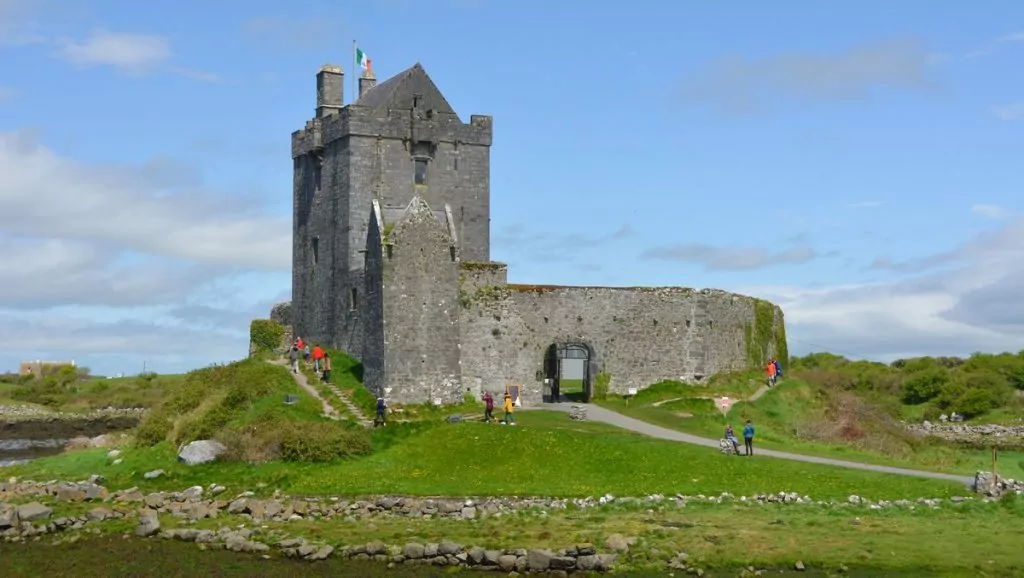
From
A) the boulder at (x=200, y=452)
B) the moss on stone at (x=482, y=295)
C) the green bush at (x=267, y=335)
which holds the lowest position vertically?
the boulder at (x=200, y=452)

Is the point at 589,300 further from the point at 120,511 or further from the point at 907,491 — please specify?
the point at 120,511

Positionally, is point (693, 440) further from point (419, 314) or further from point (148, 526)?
point (148, 526)

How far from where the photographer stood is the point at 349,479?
38.3m

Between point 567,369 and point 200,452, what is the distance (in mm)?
21003

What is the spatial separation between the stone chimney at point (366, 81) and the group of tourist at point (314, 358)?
1315 centimetres


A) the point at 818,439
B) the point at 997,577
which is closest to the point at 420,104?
the point at 818,439

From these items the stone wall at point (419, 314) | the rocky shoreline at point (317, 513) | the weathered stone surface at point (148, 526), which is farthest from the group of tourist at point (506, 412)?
the weathered stone surface at point (148, 526)

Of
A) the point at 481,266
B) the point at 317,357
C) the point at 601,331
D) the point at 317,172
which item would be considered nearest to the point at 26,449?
the point at 317,357

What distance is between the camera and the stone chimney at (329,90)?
194 ft

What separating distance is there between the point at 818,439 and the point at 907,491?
43.0ft

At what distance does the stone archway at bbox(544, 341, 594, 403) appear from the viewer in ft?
179

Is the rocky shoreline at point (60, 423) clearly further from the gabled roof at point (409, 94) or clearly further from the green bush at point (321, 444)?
the green bush at point (321, 444)

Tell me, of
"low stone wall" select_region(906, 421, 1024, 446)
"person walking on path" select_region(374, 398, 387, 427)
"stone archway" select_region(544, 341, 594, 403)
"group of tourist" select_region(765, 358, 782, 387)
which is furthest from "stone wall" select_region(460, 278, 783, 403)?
"low stone wall" select_region(906, 421, 1024, 446)

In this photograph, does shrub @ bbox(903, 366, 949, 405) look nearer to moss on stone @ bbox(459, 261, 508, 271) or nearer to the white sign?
the white sign
